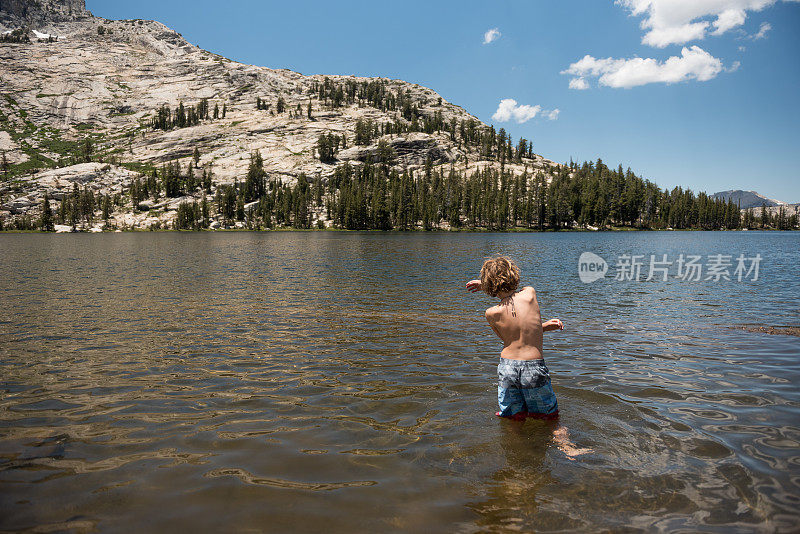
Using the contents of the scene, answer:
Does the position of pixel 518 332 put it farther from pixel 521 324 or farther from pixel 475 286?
pixel 475 286

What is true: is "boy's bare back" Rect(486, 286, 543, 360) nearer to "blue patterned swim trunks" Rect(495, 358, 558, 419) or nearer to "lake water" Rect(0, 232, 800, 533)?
"blue patterned swim trunks" Rect(495, 358, 558, 419)

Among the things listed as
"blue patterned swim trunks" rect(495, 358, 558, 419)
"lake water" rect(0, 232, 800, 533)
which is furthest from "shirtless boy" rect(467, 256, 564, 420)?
"lake water" rect(0, 232, 800, 533)

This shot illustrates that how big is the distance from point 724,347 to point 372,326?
1382cm

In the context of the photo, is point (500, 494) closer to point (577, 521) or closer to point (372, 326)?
point (577, 521)

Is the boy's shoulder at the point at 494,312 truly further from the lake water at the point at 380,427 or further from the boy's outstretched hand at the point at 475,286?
the lake water at the point at 380,427

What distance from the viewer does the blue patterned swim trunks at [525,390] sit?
8383mm

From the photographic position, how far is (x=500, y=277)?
8391 mm

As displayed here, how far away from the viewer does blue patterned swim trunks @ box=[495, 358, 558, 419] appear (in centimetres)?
838

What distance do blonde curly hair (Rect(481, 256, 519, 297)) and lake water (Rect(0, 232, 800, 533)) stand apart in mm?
2924

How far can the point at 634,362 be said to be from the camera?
535 inches

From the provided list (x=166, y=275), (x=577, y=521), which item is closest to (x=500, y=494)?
(x=577, y=521)

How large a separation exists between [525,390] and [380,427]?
3.13 meters

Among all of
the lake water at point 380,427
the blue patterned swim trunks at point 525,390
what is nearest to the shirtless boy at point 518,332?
the blue patterned swim trunks at point 525,390

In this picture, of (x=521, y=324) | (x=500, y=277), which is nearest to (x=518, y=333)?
(x=521, y=324)
